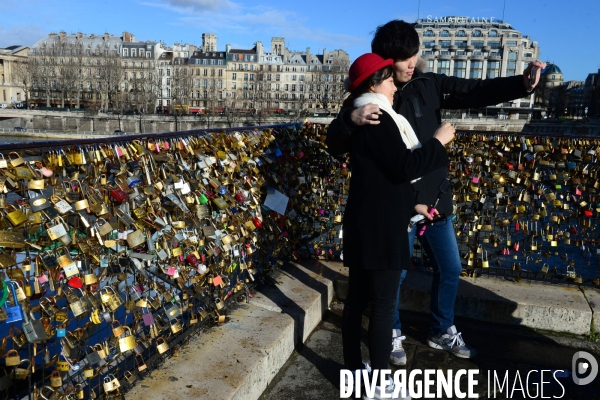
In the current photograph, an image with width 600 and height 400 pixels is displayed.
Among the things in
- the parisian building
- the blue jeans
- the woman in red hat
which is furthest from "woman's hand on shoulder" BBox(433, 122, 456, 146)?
the parisian building

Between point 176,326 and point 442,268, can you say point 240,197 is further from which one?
point 442,268

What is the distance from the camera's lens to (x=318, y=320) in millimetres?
4016

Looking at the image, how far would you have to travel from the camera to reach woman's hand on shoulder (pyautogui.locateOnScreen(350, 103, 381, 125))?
7.88 feet

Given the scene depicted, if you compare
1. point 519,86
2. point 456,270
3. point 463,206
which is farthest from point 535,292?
point 519,86

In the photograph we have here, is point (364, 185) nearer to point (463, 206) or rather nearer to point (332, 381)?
point (332, 381)

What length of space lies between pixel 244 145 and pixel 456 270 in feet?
5.32

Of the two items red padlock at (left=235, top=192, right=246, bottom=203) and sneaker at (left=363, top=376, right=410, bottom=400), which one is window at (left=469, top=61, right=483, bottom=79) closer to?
red padlock at (left=235, top=192, right=246, bottom=203)

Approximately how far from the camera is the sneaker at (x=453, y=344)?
11.4ft

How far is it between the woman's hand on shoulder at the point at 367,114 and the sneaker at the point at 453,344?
1.76 meters

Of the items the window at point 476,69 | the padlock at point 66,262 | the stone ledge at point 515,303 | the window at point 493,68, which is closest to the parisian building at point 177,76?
the window at point 476,69

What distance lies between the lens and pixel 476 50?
11050cm

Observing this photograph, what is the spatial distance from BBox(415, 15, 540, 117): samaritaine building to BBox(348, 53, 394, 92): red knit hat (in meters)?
109

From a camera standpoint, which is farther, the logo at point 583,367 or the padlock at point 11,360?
the logo at point 583,367

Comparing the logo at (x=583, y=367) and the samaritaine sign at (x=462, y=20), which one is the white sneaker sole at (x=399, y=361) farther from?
the samaritaine sign at (x=462, y=20)
